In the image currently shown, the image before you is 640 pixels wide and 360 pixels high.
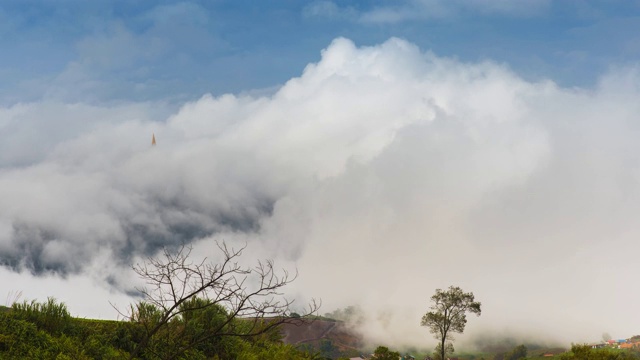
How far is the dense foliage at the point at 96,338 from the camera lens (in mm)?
27781

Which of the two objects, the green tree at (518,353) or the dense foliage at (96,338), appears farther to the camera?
the green tree at (518,353)

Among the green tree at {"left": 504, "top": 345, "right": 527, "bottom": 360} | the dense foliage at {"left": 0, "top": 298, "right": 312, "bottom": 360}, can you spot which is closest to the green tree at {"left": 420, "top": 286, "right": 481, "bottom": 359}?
the dense foliage at {"left": 0, "top": 298, "right": 312, "bottom": 360}

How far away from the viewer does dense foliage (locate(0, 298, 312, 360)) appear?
2778cm

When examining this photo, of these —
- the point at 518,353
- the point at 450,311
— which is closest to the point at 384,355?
the point at 450,311

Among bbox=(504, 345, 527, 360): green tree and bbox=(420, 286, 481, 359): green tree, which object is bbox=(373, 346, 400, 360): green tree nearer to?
bbox=(420, 286, 481, 359): green tree

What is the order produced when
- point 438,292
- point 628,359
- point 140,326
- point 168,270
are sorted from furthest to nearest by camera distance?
point 438,292, point 628,359, point 140,326, point 168,270

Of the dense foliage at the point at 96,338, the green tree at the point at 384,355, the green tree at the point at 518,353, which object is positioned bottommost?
the dense foliage at the point at 96,338

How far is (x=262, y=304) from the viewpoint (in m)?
17.7

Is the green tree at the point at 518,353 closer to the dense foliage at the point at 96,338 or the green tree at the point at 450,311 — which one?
the green tree at the point at 450,311

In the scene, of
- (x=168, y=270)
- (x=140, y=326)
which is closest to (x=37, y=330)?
(x=140, y=326)

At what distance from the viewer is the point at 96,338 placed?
32312 millimetres

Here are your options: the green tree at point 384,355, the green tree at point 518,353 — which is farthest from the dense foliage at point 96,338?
the green tree at point 518,353

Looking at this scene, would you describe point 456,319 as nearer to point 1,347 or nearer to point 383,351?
point 383,351

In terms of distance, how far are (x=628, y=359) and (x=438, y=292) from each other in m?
24.1
